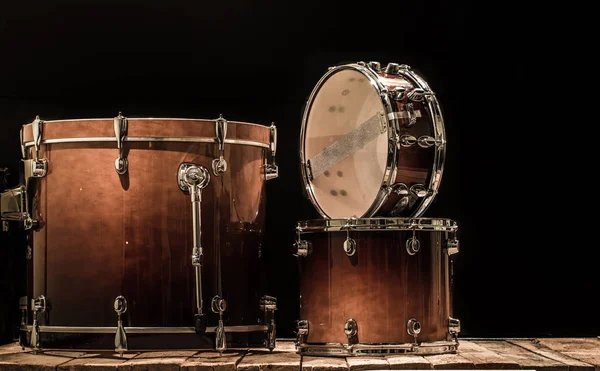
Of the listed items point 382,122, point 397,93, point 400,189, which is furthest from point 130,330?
point 397,93

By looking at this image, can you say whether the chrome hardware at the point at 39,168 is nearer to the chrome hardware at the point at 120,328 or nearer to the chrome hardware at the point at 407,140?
the chrome hardware at the point at 120,328

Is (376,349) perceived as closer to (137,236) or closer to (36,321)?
(137,236)

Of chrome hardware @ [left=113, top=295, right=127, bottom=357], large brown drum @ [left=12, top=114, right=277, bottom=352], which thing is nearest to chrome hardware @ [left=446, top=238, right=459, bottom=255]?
large brown drum @ [left=12, top=114, right=277, bottom=352]

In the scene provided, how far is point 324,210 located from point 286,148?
22.6 inches

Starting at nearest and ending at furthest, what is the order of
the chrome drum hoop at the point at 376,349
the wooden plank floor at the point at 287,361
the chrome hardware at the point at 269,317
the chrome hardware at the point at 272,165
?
the wooden plank floor at the point at 287,361 → the chrome drum hoop at the point at 376,349 → the chrome hardware at the point at 269,317 → the chrome hardware at the point at 272,165

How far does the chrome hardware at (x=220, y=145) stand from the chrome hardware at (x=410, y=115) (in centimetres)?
79

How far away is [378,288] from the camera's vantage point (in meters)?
3.86

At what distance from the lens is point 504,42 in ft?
15.8

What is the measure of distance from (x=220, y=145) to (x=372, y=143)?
70 cm

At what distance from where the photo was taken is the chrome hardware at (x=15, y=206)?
165 inches

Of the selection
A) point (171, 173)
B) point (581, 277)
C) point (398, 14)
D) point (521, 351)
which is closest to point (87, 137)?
point (171, 173)

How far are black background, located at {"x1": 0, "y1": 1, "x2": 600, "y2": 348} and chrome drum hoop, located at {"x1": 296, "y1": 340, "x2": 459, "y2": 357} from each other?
0.87 metres

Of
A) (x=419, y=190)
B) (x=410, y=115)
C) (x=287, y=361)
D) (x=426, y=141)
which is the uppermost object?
(x=410, y=115)

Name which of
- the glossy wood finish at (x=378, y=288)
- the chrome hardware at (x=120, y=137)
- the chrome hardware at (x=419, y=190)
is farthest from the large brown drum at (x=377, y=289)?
the chrome hardware at (x=120, y=137)
